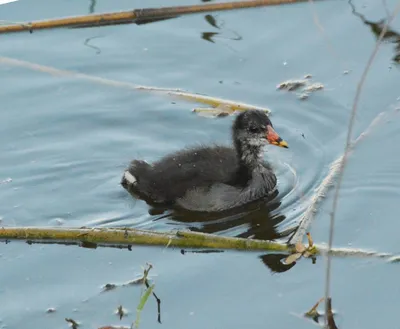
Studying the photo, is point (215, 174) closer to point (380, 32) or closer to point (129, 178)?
point (129, 178)

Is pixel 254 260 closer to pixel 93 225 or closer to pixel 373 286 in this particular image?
pixel 373 286

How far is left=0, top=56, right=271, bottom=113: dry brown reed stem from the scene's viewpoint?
8906 mm

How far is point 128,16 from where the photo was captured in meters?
10.1

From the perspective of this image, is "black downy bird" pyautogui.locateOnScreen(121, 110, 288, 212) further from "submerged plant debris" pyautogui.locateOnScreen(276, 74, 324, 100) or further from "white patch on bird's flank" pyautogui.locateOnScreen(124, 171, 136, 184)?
"submerged plant debris" pyautogui.locateOnScreen(276, 74, 324, 100)

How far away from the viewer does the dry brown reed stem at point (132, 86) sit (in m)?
8.91

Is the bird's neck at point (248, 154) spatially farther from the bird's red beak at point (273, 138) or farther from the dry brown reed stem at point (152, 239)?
the dry brown reed stem at point (152, 239)

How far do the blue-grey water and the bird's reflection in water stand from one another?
0.02 m

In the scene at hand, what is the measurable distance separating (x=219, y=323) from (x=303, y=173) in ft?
7.84

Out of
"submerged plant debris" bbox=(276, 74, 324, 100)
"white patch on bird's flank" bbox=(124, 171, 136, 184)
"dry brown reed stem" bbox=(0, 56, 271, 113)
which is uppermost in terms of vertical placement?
"submerged plant debris" bbox=(276, 74, 324, 100)

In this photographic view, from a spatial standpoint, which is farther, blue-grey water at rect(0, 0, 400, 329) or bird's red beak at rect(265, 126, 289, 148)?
bird's red beak at rect(265, 126, 289, 148)

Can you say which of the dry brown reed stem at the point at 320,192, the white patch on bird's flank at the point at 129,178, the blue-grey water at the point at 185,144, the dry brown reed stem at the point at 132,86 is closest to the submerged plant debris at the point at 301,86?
the blue-grey water at the point at 185,144

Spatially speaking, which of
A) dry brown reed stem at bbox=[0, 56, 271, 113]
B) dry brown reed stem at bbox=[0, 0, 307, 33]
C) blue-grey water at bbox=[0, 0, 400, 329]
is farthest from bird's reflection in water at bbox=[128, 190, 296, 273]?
dry brown reed stem at bbox=[0, 0, 307, 33]

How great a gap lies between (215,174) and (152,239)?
1.42m

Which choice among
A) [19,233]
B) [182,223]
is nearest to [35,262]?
[19,233]
